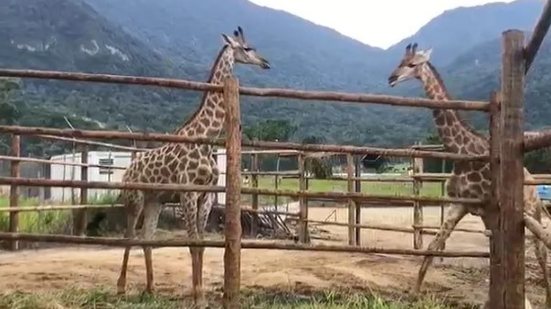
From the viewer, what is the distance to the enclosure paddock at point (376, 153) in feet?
12.0

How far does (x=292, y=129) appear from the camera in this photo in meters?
37.0

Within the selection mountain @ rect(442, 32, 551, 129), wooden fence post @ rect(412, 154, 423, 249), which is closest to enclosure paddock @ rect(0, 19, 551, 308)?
wooden fence post @ rect(412, 154, 423, 249)

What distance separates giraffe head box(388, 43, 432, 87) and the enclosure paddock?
2.52m

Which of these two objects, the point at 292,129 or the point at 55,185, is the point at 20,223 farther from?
the point at 292,129

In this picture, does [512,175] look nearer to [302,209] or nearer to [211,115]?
[211,115]

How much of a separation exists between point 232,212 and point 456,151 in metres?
2.94

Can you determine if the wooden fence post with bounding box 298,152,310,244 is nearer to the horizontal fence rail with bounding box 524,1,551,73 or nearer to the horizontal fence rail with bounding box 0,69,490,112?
the horizontal fence rail with bounding box 0,69,490,112

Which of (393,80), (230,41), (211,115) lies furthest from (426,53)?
(211,115)

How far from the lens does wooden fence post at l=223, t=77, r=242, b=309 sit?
3.96m

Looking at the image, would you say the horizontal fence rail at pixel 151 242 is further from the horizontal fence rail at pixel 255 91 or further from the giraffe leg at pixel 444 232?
the giraffe leg at pixel 444 232

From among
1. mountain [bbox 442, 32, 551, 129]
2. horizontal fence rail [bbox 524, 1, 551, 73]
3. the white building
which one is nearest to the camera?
horizontal fence rail [bbox 524, 1, 551, 73]

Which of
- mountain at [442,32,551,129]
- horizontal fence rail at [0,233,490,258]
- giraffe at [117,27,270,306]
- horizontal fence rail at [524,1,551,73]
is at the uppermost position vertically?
mountain at [442,32,551,129]

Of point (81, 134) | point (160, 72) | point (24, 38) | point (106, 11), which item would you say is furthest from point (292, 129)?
point (106, 11)

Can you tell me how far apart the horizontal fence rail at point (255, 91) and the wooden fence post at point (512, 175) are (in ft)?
1.60
